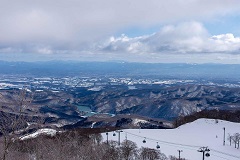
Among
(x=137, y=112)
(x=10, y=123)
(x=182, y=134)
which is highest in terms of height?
(x=10, y=123)

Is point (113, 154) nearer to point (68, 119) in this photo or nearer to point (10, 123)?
point (10, 123)

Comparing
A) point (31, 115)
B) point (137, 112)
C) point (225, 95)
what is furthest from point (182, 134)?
point (225, 95)

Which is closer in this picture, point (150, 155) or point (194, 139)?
point (150, 155)

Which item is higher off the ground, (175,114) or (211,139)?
(211,139)

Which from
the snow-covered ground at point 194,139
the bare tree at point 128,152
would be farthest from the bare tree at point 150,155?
the snow-covered ground at point 194,139

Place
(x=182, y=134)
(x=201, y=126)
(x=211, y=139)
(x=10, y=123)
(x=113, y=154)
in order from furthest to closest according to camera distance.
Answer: (x=201, y=126), (x=182, y=134), (x=211, y=139), (x=113, y=154), (x=10, y=123)

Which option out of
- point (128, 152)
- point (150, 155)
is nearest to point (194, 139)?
point (128, 152)

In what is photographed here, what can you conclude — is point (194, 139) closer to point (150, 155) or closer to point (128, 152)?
point (128, 152)

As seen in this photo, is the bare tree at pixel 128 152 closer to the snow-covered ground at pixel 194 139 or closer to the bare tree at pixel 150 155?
the bare tree at pixel 150 155

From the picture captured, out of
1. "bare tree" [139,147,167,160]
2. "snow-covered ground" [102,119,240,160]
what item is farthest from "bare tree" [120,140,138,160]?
"snow-covered ground" [102,119,240,160]
